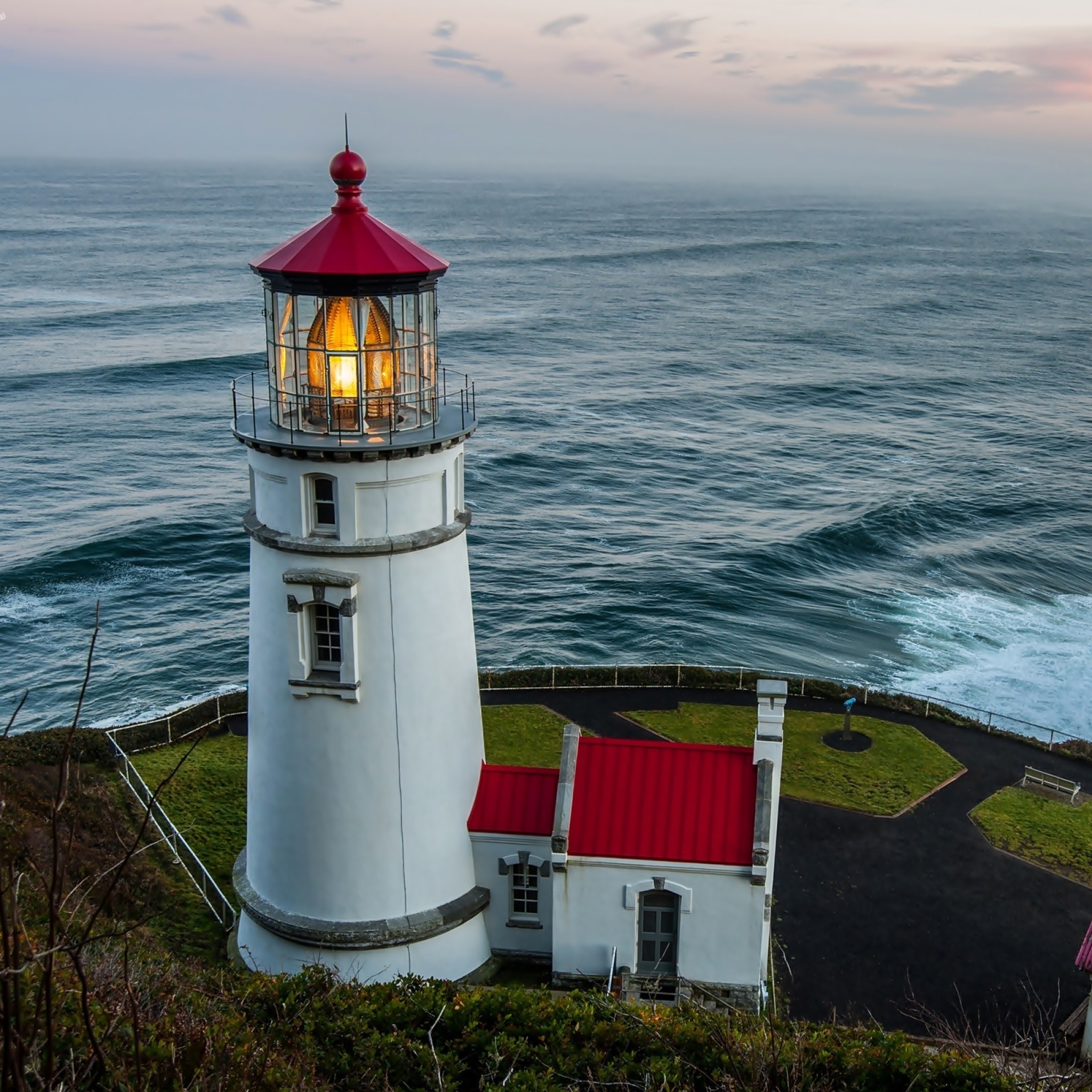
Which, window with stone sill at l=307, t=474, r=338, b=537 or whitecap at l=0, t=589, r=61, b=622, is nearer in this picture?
window with stone sill at l=307, t=474, r=338, b=537

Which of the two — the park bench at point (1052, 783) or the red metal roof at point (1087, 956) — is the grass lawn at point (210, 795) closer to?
the red metal roof at point (1087, 956)

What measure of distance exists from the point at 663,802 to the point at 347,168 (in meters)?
10.1

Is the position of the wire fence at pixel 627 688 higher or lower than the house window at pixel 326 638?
lower

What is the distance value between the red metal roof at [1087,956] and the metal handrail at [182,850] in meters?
13.3

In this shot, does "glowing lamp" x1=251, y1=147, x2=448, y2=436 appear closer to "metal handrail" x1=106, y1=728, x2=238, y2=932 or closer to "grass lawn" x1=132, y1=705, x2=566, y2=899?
"metal handrail" x1=106, y1=728, x2=238, y2=932

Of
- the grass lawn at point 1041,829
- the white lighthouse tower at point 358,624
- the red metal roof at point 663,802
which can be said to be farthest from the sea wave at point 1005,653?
the white lighthouse tower at point 358,624

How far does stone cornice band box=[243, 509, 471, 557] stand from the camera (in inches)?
612

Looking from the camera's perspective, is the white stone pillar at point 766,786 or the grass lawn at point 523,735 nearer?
the white stone pillar at point 766,786

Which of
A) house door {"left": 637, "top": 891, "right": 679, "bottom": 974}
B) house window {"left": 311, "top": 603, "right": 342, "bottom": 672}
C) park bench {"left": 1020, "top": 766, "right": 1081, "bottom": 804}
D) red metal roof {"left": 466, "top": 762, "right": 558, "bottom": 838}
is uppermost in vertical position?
house window {"left": 311, "top": 603, "right": 342, "bottom": 672}

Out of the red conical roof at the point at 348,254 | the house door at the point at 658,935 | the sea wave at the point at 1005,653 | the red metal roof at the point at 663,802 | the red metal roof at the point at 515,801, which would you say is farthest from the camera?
the sea wave at the point at 1005,653

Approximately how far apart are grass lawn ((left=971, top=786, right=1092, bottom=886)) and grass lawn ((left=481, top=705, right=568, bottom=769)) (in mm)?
8795

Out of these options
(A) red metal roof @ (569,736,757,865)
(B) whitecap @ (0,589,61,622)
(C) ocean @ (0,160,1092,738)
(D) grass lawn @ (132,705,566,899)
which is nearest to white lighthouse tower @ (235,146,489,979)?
(A) red metal roof @ (569,736,757,865)

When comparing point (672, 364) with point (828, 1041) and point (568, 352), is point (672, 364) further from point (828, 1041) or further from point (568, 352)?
point (828, 1041)

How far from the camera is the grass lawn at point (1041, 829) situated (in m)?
22.1
